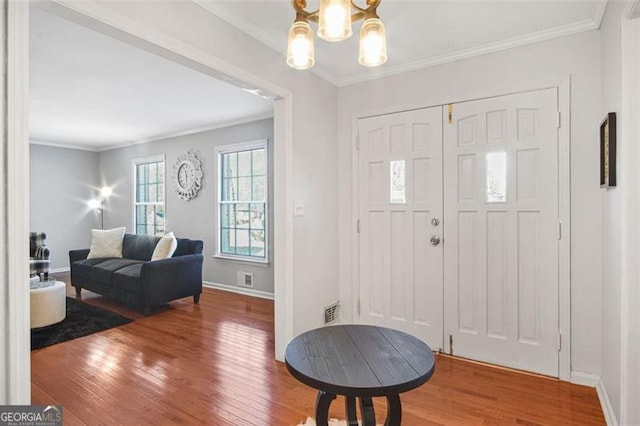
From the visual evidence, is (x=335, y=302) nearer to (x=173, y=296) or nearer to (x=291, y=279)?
(x=291, y=279)

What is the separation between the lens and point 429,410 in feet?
6.94

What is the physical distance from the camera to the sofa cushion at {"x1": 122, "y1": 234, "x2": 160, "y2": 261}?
4.96m

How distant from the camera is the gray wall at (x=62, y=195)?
6434 mm

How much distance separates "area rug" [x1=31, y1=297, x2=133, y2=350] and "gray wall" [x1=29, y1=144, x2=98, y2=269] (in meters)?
3.08

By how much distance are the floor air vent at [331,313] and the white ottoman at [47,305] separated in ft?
9.11

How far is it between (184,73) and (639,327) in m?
3.69

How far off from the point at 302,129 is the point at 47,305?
310 centimetres

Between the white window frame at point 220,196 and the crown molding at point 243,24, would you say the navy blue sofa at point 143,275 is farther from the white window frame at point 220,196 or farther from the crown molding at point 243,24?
the crown molding at point 243,24

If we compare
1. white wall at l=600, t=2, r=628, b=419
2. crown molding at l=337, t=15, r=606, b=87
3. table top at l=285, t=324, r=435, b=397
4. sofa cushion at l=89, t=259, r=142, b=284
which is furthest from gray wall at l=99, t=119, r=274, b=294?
white wall at l=600, t=2, r=628, b=419

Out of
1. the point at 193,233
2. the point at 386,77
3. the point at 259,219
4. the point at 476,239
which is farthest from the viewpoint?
the point at 193,233

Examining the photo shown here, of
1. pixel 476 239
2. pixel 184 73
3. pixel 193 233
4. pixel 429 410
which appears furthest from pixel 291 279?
pixel 193 233

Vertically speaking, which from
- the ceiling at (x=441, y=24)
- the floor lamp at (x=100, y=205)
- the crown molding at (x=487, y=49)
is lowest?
the floor lamp at (x=100, y=205)

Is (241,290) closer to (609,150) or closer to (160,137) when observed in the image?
(160,137)
